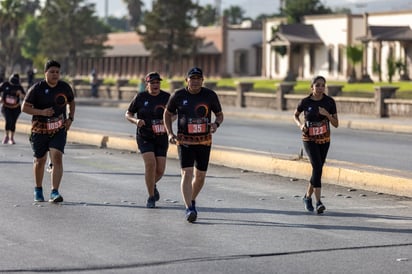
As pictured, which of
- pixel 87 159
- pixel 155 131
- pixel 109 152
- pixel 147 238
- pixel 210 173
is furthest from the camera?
pixel 109 152

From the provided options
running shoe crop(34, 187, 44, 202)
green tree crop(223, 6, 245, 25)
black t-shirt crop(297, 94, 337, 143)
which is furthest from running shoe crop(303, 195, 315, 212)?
green tree crop(223, 6, 245, 25)

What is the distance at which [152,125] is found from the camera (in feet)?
47.9

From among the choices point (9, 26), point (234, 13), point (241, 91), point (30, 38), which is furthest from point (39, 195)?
point (234, 13)

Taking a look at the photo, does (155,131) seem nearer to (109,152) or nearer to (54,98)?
(54,98)

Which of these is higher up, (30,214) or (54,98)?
(54,98)

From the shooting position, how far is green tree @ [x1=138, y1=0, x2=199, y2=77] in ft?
283

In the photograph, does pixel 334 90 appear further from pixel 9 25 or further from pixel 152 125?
pixel 9 25

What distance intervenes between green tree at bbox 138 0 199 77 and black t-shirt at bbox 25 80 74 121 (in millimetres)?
71613

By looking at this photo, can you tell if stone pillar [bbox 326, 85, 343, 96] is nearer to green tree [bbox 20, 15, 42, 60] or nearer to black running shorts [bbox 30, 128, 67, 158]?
black running shorts [bbox 30, 128, 67, 158]

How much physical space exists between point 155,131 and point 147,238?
3.24 m

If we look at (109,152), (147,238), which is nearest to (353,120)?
(109,152)

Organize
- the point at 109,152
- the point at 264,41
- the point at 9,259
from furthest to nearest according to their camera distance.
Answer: the point at 264,41 → the point at 109,152 → the point at 9,259

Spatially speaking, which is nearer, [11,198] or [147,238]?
[147,238]

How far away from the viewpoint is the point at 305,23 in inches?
3322
